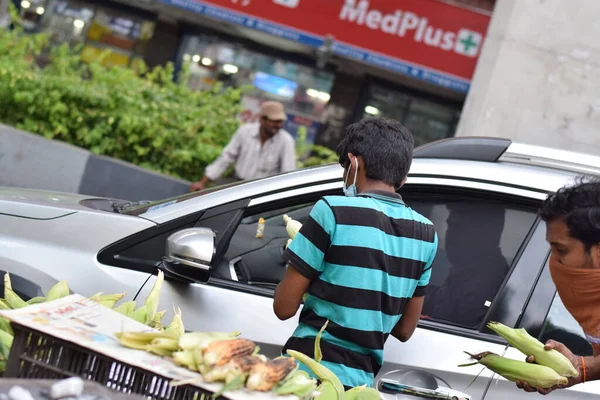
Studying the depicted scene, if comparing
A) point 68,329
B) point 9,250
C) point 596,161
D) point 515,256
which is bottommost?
point 9,250

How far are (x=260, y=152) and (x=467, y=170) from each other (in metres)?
3.57

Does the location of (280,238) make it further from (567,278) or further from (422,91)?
(422,91)

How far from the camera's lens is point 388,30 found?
1130 cm

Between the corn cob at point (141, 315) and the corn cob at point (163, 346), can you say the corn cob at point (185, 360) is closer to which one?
the corn cob at point (163, 346)

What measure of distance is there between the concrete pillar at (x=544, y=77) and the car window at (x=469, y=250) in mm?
6121

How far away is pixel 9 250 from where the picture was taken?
367 cm

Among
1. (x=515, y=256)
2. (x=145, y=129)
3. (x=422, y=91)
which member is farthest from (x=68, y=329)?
(x=422, y=91)

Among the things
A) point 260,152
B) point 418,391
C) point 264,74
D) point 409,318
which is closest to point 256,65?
point 264,74

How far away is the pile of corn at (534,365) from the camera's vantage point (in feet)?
9.21

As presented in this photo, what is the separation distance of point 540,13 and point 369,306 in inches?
303

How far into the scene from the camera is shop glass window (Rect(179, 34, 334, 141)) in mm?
12797

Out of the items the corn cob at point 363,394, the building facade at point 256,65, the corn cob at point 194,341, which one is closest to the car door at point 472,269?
the corn cob at point 363,394

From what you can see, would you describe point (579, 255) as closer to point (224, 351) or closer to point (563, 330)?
point (563, 330)

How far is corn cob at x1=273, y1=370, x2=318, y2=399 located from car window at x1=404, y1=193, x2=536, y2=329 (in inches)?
57.2
